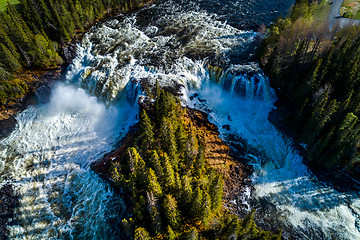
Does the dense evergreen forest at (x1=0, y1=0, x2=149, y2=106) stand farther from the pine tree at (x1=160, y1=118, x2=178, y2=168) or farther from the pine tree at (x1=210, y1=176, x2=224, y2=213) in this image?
the pine tree at (x1=210, y1=176, x2=224, y2=213)

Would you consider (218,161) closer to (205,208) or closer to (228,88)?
(205,208)

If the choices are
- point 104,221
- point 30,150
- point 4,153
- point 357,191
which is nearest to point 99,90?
point 30,150

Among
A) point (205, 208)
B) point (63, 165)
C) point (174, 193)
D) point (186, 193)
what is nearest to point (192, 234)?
point (205, 208)

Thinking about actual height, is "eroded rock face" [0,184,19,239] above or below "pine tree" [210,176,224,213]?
below

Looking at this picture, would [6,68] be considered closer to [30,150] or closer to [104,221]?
[30,150]

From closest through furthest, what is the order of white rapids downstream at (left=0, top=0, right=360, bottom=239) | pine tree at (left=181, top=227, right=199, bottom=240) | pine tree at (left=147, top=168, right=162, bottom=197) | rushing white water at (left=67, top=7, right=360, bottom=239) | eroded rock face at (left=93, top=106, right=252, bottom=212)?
pine tree at (left=181, top=227, right=199, bottom=240) < pine tree at (left=147, top=168, right=162, bottom=197) < white rapids downstream at (left=0, top=0, right=360, bottom=239) < rushing white water at (left=67, top=7, right=360, bottom=239) < eroded rock face at (left=93, top=106, right=252, bottom=212)

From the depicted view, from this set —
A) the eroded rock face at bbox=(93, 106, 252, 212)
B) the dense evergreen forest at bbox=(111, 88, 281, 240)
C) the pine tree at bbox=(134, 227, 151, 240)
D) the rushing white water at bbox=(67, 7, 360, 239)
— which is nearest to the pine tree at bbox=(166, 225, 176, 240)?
the dense evergreen forest at bbox=(111, 88, 281, 240)
